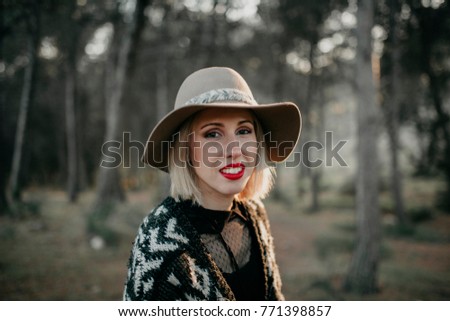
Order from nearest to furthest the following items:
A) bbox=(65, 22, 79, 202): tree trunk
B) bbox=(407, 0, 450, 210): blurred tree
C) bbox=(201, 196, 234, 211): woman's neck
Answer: bbox=(201, 196, 234, 211): woman's neck < bbox=(407, 0, 450, 210): blurred tree < bbox=(65, 22, 79, 202): tree trunk

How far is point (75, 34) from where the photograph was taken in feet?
38.2

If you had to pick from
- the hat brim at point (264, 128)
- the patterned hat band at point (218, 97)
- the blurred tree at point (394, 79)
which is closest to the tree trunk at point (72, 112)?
the blurred tree at point (394, 79)

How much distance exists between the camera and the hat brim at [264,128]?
1.71m

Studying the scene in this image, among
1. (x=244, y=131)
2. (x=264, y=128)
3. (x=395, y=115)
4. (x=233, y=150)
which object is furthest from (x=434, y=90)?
(x=233, y=150)

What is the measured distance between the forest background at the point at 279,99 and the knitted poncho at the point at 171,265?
2.41 m

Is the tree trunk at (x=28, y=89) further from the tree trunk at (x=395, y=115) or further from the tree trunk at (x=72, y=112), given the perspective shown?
the tree trunk at (x=395, y=115)

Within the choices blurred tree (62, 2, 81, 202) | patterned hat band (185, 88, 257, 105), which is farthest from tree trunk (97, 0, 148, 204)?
patterned hat band (185, 88, 257, 105)

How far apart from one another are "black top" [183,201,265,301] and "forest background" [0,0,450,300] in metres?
2.01

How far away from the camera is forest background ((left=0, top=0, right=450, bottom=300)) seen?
5801mm

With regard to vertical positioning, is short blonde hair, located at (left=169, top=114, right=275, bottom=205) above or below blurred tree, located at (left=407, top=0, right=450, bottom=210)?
below

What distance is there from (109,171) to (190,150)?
27.5ft

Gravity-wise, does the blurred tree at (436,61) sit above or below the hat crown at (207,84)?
above

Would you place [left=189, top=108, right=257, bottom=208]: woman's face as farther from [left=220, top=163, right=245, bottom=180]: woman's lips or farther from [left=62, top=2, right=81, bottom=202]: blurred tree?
[left=62, top=2, right=81, bottom=202]: blurred tree
